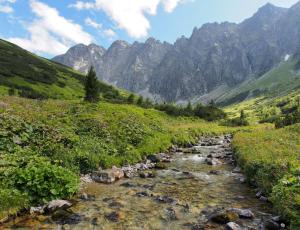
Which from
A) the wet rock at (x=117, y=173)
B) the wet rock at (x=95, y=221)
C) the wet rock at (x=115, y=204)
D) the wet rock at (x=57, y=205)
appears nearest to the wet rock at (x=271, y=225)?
the wet rock at (x=115, y=204)

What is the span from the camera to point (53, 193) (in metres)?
17.3

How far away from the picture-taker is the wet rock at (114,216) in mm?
15836

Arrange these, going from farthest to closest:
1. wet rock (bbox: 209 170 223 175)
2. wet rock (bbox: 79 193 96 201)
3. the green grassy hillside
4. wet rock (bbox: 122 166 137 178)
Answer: wet rock (bbox: 209 170 223 175)
wet rock (bbox: 122 166 137 178)
wet rock (bbox: 79 193 96 201)
the green grassy hillside

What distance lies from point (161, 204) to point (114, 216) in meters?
3.26

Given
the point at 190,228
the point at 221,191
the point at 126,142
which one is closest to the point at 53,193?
the point at 190,228

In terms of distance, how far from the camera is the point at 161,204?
18219 millimetres

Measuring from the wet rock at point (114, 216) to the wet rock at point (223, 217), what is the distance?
15.6 ft

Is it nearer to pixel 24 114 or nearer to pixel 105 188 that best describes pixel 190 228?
pixel 105 188

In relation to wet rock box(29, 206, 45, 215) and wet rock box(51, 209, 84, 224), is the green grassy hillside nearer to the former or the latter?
wet rock box(29, 206, 45, 215)

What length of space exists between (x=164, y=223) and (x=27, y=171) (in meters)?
8.39

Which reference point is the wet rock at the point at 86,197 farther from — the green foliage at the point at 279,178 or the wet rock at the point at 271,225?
the green foliage at the point at 279,178

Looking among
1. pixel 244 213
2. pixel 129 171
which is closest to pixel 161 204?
pixel 244 213

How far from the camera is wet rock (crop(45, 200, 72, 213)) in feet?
53.5

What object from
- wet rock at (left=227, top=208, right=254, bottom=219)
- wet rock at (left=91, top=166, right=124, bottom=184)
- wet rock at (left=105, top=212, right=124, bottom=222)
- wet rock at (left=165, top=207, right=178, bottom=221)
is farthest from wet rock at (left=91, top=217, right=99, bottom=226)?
wet rock at (left=227, top=208, right=254, bottom=219)
